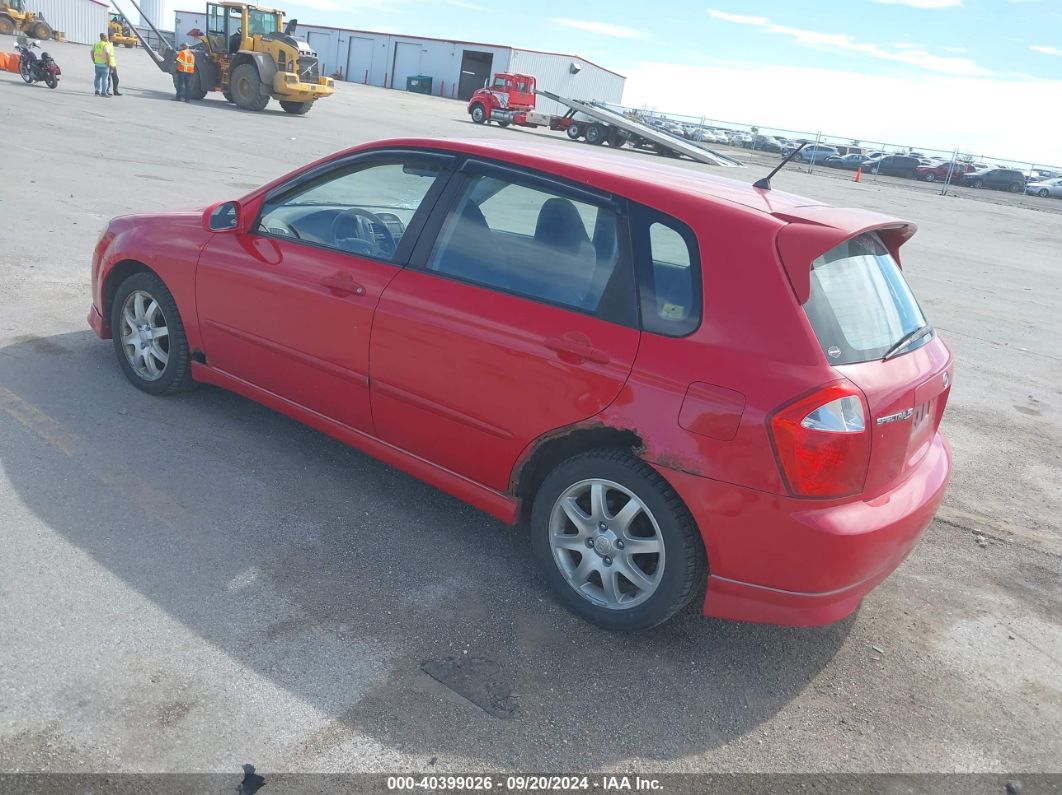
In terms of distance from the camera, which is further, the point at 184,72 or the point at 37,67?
the point at 184,72

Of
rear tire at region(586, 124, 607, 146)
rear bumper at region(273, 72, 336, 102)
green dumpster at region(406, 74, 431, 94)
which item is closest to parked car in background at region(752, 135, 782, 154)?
rear tire at region(586, 124, 607, 146)

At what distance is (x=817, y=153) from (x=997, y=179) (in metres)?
9.32

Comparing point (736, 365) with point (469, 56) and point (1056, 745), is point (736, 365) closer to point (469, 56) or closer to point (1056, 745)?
point (1056, 745)

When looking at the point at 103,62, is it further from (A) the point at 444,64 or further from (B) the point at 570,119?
(A) the point at 444,64

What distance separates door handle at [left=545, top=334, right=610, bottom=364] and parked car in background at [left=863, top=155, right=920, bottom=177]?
49415 millimetres

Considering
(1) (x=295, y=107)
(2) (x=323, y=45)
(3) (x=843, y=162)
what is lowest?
→ (1) (x=295, y=107)

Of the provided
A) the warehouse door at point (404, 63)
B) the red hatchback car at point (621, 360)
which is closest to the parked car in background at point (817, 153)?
the warehouse door at point (404, 63)

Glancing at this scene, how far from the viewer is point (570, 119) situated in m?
38.5

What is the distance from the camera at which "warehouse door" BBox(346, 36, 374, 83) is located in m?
71.4

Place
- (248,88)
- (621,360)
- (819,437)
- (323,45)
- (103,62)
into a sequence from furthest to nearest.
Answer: (323,45) → (248,88) → (103,62) → (621,360) → (819,437)

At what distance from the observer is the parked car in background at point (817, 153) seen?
47.3 metres

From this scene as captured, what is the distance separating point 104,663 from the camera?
288 cm

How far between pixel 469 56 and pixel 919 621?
226 feet

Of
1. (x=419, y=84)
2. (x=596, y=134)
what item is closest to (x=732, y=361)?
(x=596, y=134)
